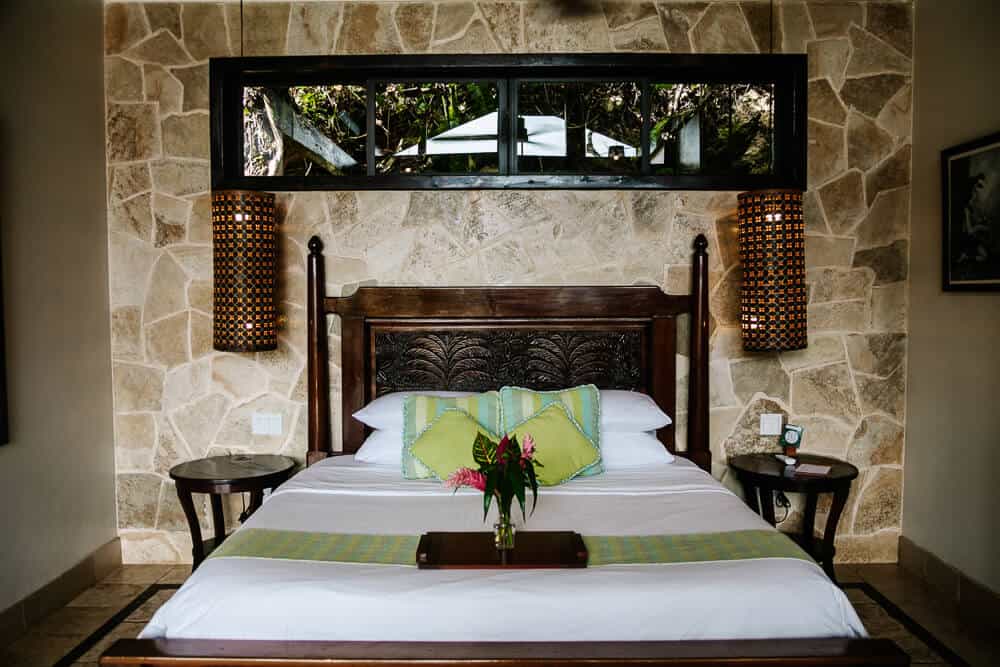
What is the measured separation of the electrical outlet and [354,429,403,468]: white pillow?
0.62 m

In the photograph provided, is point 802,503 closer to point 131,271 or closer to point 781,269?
point 781,269

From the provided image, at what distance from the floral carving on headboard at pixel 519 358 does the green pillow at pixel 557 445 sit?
545 mm

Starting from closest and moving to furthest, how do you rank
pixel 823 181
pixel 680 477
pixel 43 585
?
pixel 680 477
pixel 43 585
pixel 823 181

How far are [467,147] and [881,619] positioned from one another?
283 cm

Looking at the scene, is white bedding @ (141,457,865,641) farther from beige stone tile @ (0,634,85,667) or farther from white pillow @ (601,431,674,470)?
beige stone tile @ (0,634,85,667)

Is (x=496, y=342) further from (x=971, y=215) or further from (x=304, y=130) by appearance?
(x=971, y=215)

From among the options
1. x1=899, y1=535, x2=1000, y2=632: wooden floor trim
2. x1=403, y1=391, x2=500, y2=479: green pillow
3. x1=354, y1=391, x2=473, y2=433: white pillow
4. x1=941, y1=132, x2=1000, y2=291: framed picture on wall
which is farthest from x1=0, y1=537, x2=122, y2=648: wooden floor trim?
x1=941, y1=132, x2=1000, y2=291: framed picture on wall

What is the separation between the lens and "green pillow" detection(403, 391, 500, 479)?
302 cm

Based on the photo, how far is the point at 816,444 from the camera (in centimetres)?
359

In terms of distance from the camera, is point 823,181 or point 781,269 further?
point 823,181

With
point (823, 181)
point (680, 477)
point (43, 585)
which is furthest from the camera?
point (823, 181)

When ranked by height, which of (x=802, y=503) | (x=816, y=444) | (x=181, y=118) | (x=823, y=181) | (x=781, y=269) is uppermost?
(x=181, y=118)

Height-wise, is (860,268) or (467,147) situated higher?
→ (467,147)


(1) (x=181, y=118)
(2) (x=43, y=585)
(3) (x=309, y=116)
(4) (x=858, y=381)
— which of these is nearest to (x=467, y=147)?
(3) (x=309, y=116)
